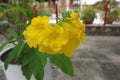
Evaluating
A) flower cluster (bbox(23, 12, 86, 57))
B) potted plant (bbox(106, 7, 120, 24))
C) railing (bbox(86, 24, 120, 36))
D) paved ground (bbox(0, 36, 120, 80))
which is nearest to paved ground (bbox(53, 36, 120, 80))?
paved ground (bbox(0, 36, 120, 80))

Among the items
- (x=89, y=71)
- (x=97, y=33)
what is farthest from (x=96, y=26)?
(x=89, y=71)

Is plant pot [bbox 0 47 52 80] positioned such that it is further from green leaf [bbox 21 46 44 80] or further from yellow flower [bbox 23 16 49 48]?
yellow flower [bbox 23 16 49 48]

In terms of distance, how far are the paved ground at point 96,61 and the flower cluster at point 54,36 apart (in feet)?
5.30

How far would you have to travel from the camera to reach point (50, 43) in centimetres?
104

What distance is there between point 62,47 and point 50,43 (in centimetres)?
7

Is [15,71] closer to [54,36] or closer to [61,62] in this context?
[61,62]

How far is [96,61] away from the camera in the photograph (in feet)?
10.7

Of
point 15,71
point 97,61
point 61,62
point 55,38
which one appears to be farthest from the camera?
point 97,61

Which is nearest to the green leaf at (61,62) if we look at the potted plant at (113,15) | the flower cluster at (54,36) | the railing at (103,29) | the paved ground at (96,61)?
the flower cluster at (54,36)

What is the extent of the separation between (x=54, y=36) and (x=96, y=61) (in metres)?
2.32

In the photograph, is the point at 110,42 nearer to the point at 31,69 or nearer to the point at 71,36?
the point at 31,69

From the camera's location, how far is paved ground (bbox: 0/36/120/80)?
9.06 ft

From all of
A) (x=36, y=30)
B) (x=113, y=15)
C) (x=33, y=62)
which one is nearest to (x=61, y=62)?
(x=33, y=62)

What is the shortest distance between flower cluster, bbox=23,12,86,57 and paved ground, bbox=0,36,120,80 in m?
1.61
